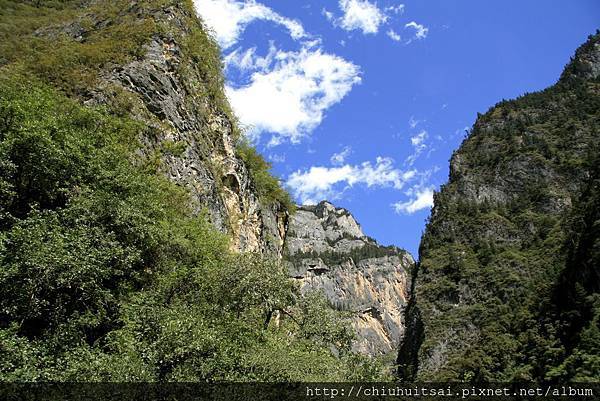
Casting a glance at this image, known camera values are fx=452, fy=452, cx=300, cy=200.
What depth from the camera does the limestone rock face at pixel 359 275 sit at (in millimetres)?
133875

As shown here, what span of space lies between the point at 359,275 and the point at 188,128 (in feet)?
399

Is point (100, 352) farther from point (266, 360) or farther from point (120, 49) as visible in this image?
point (120, 49)

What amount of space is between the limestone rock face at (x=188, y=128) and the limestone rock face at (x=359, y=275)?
92.7 meters

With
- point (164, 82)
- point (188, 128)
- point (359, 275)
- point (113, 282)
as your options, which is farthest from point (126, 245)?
point (359, 275)

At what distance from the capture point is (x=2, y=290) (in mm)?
13188

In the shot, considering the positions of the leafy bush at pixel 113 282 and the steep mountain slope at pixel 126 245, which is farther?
the steep mountain slope at pixel 126 245

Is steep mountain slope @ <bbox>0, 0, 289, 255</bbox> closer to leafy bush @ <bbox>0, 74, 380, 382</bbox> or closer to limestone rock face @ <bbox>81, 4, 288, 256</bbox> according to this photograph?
limestone rock face @ <bbox>81, 4, 288, 256</bbox>

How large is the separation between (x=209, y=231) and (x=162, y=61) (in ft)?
43.0

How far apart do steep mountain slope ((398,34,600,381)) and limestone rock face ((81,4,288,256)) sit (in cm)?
2417

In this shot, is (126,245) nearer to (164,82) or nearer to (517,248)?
(164,82)

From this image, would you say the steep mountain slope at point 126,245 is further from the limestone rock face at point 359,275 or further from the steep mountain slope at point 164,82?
the limestone rock face at point 359,275

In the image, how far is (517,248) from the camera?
3209 inches

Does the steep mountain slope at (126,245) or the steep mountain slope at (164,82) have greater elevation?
the steep mountain slope at (164,82)

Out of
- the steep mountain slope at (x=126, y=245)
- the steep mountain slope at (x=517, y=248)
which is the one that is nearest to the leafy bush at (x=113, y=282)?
the steep mountain slope at (x=126, y=245)
